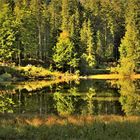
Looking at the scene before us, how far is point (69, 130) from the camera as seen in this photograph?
17.0m

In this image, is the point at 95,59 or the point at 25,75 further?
the point at 95,59

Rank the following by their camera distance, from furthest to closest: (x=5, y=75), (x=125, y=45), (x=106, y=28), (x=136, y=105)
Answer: (x=106, y=28), (x=125, y=45), (x=5, y=75), (x=136, y=105)

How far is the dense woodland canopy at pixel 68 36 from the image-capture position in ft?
289

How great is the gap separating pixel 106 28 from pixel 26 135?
111836mm

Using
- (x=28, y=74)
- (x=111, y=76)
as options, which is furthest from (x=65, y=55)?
(x=28, y=74)

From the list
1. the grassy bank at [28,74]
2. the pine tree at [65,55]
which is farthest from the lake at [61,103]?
the pine tree at [65,55]

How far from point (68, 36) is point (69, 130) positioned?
78.0m

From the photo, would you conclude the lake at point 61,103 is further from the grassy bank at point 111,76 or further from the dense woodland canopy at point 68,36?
the grassy bank at point 111,76

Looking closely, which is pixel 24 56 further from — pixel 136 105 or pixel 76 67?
pixel 136 105

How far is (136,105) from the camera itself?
4231 cm

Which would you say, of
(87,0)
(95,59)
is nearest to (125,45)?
(95,59)

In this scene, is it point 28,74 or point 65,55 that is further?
point 65,55

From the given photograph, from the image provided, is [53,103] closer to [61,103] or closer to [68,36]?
[61,103]

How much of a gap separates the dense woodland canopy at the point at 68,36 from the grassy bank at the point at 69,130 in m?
67.2
